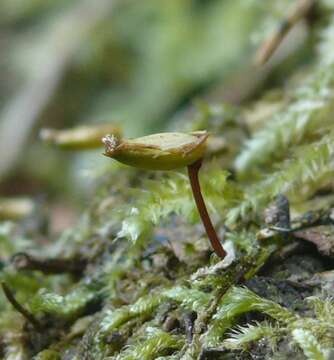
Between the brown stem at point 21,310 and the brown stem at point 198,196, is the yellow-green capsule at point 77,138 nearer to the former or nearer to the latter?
the brown stem at point 21,310

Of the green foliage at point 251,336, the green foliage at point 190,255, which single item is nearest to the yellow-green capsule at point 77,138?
the green foliage at point 190,255

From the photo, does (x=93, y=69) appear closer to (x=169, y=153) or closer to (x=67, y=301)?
(x=67, y=301)

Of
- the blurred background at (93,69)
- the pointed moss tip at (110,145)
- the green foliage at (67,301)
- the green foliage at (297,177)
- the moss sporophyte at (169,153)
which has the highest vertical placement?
the blurred background at (93,69)

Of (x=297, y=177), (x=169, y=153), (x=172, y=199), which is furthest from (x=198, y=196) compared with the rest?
(x=297, y=177)

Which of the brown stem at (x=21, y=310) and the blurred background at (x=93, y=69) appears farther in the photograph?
the blurred background at (x=93, y=69)

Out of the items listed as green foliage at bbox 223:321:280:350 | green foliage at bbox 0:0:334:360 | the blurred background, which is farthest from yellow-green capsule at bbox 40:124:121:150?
the blurred background

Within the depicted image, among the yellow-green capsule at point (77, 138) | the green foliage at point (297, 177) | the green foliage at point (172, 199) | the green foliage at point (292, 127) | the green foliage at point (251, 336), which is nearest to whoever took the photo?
the green foliage at point (251, 336)
